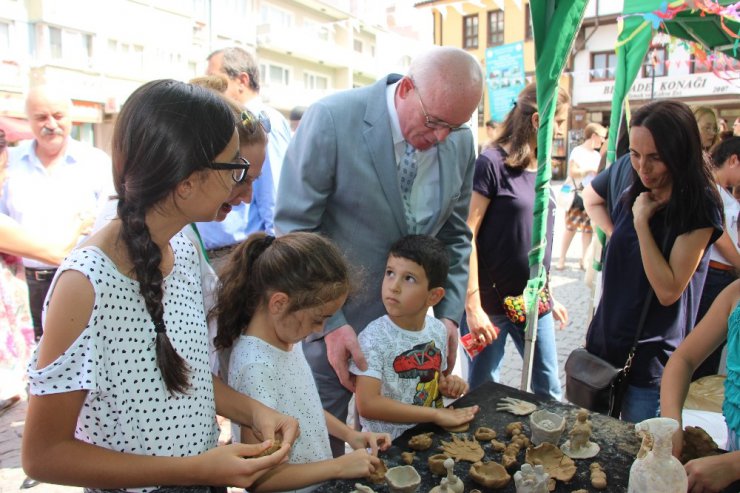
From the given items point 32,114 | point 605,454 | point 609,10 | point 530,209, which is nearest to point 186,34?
point 609,10

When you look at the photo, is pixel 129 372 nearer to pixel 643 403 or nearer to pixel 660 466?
pixel 660 466

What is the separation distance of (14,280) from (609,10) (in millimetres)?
23749

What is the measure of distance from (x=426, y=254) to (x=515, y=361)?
3.09m

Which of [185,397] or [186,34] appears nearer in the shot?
[185,397]

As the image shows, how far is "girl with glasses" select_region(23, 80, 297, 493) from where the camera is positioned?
1.05m

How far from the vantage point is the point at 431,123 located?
76.7 inches

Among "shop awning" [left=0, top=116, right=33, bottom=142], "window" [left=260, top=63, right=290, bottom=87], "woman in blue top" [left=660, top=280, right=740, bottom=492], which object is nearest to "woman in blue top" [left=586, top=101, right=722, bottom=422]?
"woman in blue top" [left=660, top=280, right=740, bottom=492]

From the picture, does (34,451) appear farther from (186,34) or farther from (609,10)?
(609,10)

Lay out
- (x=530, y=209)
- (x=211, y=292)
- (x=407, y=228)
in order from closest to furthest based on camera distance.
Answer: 1. (x=211, y=292)
2. (x=407, y=228)
3. (x=530, y=209)

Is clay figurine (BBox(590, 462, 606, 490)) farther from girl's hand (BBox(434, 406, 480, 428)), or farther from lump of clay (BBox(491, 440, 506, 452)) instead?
girl's hand (BBox(434, 406, 480, 428))

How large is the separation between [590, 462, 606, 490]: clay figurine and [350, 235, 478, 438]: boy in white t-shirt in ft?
1.33

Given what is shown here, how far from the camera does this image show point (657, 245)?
7.04 feet

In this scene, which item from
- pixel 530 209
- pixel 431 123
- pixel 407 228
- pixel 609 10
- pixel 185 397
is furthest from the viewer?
pixel 609 10

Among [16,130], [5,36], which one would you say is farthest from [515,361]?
[5,36]
